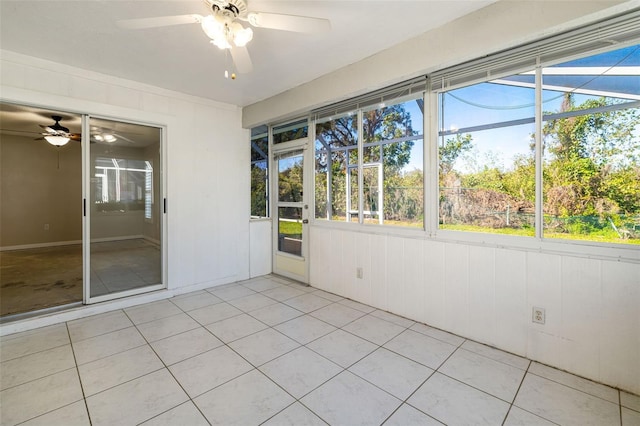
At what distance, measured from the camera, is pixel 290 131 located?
4.21 metres

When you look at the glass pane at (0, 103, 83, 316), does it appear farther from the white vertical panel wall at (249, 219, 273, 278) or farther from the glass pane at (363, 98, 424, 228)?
the glass pane at (363, 98, 424, 228)

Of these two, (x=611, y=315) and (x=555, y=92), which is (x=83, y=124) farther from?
(x=611, y=315)

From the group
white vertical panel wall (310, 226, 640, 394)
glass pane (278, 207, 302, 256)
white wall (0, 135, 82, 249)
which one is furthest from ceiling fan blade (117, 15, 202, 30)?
white wall (0, 135, 82, 249)

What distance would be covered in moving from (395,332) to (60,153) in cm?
861

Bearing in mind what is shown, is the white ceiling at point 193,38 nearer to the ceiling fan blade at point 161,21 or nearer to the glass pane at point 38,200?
the ceiling fan blade at point 161,21

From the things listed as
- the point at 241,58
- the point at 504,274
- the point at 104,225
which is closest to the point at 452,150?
the point at 504,274

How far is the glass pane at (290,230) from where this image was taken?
166 inches

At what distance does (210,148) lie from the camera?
3998 mm

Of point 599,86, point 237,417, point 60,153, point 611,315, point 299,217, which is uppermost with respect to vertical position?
point 60,153

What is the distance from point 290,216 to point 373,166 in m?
1.69

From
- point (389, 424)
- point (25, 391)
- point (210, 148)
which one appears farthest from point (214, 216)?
point (389, 424)

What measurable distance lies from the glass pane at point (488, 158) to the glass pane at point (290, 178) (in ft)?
6.98

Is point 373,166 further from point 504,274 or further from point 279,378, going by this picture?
point 279,378

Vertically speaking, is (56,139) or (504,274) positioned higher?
(56,139)
